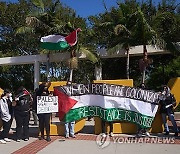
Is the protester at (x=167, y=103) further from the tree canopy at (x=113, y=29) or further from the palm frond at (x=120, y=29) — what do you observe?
the palm frond at (x=120, y=29)

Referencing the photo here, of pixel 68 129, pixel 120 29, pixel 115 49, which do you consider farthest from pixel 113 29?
pixel 68 129

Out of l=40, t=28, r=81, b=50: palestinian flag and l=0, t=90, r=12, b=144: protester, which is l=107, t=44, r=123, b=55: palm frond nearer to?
l=40, t=28, r=81, b=50: palestinian flag

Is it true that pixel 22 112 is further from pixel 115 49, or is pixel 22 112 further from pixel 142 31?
pixel 142 31

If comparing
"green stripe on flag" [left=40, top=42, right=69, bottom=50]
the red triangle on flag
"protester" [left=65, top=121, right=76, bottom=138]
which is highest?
"green stripe on flag" [left=40, top=42, right=69, bottom=50]

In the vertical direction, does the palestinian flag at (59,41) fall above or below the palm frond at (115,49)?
above

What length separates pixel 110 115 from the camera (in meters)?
9.61

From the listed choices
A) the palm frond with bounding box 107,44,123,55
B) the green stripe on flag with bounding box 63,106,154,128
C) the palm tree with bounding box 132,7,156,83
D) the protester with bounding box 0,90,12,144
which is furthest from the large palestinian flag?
the palm frond with bounding box 107,44,123,55

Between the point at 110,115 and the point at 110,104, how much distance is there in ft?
1.16

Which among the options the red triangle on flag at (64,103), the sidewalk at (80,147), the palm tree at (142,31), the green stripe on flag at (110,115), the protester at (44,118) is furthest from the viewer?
the palm tree at (142,31)

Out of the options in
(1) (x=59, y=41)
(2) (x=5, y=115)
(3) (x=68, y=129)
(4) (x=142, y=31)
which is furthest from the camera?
(1) (x=59, y=41)

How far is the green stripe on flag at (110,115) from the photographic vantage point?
958 centimetres

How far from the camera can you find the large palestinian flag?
9.62m

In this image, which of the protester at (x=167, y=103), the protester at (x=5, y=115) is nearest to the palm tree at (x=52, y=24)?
the protester at (x=167, y=103)

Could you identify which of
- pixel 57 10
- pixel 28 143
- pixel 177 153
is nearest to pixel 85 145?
pixel 28 143
